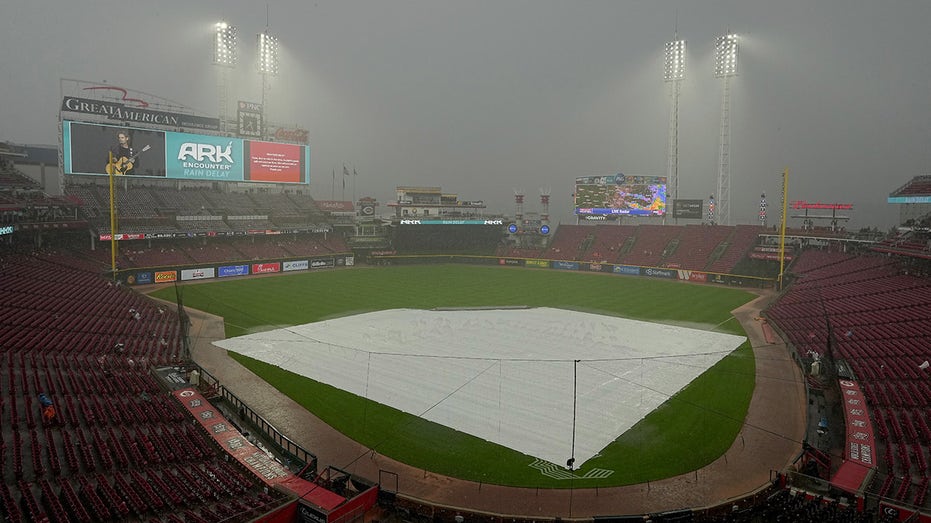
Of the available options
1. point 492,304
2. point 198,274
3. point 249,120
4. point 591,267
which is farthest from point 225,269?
point 591,267

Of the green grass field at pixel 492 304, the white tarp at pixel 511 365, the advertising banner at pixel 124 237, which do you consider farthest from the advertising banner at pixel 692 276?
the advertising banner at pixel 124 237

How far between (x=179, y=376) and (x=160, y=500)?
10.2 meters

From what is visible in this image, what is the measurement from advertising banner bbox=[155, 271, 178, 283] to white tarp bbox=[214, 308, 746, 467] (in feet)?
75.1

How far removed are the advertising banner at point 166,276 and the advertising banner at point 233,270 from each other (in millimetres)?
4303

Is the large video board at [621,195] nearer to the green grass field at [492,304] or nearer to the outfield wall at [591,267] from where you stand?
the outfield wall at [591,267]

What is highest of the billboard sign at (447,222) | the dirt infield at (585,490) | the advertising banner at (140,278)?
the billboard sign at (447,222)

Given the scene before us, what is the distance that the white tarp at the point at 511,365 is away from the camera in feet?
61.6

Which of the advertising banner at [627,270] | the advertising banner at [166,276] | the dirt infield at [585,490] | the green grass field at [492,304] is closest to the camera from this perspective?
the dirt infield at [585,490]

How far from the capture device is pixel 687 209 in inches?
2486

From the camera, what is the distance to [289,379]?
23312 mm

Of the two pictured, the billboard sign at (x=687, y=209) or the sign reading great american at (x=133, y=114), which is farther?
the billboard sign at (x=687, y=209)

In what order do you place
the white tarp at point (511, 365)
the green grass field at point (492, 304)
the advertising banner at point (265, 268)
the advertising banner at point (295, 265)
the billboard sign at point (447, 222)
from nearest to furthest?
the green grass field at point (492, 304) < the white tarp at point (511, 365) < the advertising banner at point (265, 268) < the advertising banner at point (295, 265) < the billboard sign at point (447, 222)

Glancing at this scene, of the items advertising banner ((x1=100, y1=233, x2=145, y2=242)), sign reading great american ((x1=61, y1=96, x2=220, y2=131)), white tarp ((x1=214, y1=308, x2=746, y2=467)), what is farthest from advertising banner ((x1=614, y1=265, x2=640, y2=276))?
advertising banner ((x1=100, y1=233, x2=145, y2=242))

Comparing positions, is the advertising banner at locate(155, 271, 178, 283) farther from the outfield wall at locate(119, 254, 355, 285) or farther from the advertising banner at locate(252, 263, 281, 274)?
the advertising banner at locate(252, 263, 281, 274)
